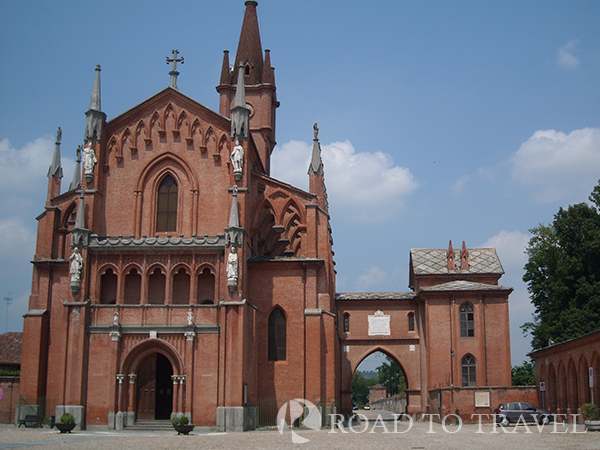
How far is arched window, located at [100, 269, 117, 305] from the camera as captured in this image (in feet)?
128

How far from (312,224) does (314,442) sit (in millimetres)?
15744

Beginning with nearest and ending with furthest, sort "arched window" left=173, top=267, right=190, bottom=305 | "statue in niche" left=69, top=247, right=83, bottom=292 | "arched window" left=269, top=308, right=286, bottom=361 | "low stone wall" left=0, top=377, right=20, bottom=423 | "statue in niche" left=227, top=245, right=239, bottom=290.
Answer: "statue in niche" left=227, top=245, right=239, bottom=290 → "statue in niche" left=69, top=247, right=83, bottom=292 → "arched window" left=173, top=267, right=190, bottom=305 → "arched window" left=269, top=308, right=286, bottom=361 → "low stone wall" left=0, top=377, right=20, bottom=423

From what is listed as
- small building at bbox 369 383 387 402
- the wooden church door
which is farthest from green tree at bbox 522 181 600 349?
small building at bbox 369 383 387 402

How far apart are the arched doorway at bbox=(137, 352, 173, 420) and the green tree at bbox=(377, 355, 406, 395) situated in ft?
236

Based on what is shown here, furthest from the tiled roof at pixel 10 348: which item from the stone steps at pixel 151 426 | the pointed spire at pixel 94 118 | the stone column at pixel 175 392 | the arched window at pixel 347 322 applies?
the arched window at pixel 347 322

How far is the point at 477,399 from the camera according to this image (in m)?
42.9

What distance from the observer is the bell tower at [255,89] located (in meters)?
53.5

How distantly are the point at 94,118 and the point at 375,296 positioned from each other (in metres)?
25.1

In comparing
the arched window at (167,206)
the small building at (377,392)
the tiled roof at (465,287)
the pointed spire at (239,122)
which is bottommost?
the small building at (377,392)

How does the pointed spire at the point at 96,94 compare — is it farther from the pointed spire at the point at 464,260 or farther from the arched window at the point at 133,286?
the pointed spire at the point at 464,260

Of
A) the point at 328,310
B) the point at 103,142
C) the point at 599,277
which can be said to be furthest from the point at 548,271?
the point at 103,142

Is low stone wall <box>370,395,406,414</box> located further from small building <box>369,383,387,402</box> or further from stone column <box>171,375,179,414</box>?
stone column <box>171,375,179,414</box>

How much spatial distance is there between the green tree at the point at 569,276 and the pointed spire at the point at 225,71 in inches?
1100

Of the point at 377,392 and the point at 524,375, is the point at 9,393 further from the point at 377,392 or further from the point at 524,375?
the point at 377,392
